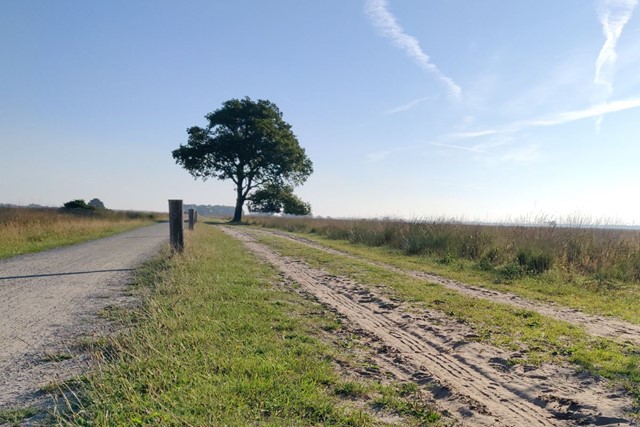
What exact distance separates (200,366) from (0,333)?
2894 mm

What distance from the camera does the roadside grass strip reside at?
4327 mm

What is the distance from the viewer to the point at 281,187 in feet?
157

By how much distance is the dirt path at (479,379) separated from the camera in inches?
131

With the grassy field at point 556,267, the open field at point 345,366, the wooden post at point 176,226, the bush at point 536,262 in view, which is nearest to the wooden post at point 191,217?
the grassy field at point 556,267

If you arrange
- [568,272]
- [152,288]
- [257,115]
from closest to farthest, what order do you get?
[152,288] → [568,272] → [257,115]

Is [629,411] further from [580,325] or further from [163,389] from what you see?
[163,389]

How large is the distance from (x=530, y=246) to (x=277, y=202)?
126 ft

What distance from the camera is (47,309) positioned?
612 centimetres

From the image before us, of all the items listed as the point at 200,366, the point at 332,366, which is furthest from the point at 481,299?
the point at 200,366

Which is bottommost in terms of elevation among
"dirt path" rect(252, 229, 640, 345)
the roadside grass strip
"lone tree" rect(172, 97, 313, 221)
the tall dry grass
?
"dirt path" rect(252, 229, 640, 345)

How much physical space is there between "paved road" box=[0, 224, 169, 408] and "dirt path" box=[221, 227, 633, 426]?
3227mm

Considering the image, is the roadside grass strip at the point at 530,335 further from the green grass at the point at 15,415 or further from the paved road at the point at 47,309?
the paved road at the point at 47,309

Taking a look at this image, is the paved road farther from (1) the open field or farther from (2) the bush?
(2) the bush

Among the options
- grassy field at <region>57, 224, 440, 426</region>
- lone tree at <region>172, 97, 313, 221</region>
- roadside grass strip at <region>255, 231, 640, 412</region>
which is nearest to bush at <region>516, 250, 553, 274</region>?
roadside grass strip at <region>255, 231, 640, 412</region>
